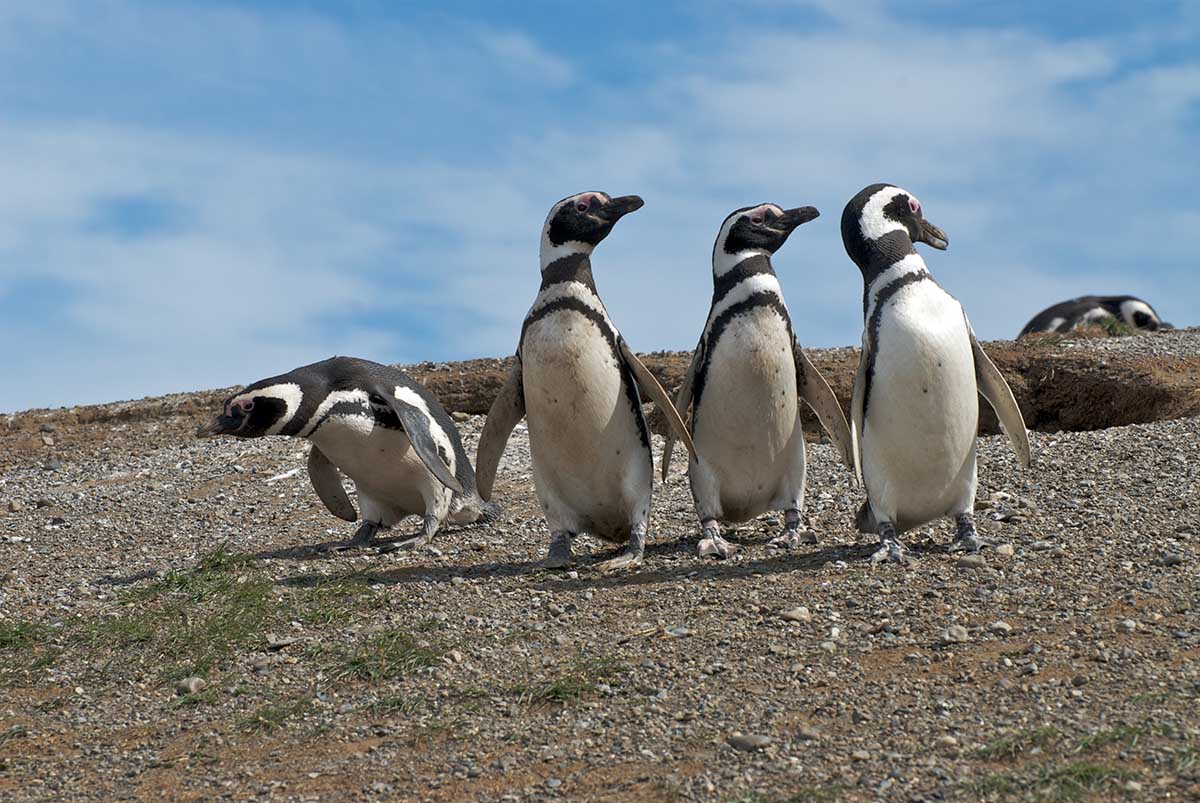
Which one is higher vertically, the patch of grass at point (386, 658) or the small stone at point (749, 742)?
the patch of grass at point (386, 658)

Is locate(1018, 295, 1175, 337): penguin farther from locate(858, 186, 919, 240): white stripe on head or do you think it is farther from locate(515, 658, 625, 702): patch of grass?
locate(515, 658, 625, 702): patch of grass

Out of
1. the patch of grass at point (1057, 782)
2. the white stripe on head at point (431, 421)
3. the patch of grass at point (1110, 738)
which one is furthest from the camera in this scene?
the white stripe on head at point (431, 421)

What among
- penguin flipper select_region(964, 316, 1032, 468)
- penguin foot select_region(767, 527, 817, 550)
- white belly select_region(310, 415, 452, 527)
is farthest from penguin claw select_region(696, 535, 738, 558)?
white belly select_region(310, 415, 452, 527)

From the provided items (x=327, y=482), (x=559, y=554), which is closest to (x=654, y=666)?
(x=559, y=554)

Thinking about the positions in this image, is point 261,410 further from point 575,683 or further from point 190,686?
point 575,683

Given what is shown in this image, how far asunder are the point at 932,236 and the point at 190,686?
376cm

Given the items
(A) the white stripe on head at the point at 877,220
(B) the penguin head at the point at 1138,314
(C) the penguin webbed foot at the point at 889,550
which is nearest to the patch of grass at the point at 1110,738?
(C) the penguin webbed foot at the point at 889,550

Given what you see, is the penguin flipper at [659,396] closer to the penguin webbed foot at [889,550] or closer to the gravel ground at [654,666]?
the gravel ground at [654,666]

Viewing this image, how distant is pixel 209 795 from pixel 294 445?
287 inches

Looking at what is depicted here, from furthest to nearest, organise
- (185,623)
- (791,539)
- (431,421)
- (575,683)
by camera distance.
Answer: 1. (431,421)
2. (791,539)
3. (185,623)
4. (575,683)

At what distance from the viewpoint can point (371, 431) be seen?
735 cm

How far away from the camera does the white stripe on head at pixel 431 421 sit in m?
7.51

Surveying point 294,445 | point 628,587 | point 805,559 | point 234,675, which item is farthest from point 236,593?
point 294,445

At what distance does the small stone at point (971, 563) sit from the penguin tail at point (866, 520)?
52cm
